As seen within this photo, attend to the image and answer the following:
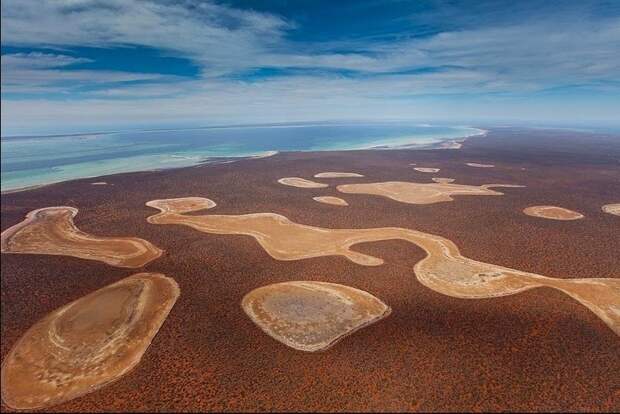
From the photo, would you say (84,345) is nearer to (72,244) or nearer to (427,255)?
(72,244)

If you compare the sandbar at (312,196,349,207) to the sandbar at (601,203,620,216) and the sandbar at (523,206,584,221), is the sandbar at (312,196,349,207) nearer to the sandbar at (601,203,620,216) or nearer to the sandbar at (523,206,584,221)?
the sandbar at (523,206,584,221)

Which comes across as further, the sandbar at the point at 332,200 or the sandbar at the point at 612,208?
the sandbar at the point at 332,200

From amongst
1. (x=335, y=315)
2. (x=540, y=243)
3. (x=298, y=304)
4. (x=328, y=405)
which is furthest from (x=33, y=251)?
(x=540, y=243)

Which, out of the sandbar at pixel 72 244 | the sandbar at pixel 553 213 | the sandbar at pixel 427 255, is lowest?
the sandbar at pixel 72 244

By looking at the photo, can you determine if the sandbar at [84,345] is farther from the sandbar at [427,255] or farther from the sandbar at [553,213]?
the sandbar at [553,213]

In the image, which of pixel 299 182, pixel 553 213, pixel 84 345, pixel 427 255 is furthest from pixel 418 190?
pixel 84 345

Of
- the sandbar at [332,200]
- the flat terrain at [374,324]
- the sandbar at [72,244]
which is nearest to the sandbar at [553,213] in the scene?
the flat terrain at [374,324]
